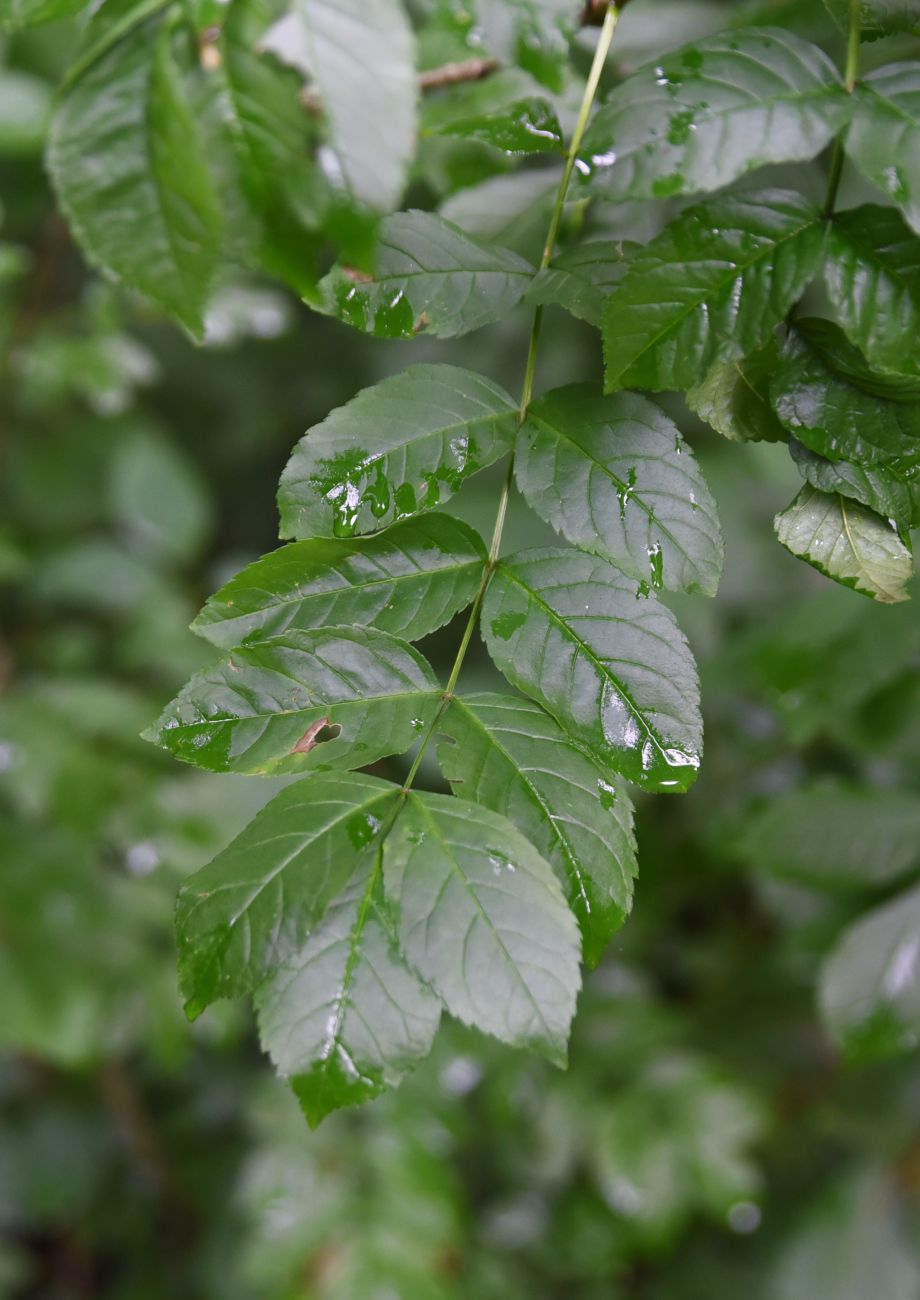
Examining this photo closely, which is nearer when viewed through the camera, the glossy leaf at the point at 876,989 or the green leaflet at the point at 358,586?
the green leaflet at the point at 358,586

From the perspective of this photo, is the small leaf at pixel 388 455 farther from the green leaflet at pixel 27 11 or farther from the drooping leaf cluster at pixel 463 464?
the green leaflet at pixel 27 11

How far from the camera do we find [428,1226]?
63.6 inches

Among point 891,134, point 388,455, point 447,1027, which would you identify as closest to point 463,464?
point 388,455

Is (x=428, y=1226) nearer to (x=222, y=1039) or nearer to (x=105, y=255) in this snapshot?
(x=222, y=1039)

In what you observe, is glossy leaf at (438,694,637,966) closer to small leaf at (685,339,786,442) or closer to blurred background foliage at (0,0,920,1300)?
small leaf at (685,339,786,442)

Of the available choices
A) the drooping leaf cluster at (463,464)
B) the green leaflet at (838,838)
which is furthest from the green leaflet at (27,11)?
the green leaflet at (838,838)

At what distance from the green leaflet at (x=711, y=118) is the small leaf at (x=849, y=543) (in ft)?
0.55

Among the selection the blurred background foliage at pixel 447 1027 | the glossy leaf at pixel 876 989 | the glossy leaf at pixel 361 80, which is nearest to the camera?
the glossy leaf at pixel 361 80

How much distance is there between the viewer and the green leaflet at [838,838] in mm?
1162

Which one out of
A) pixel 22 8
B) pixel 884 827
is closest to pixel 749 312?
pixel 22 8

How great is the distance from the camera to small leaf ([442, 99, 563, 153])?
0.62m

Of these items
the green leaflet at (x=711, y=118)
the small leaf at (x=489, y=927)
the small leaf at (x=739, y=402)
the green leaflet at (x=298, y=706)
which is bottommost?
the small leaf at (x=489, y=927)

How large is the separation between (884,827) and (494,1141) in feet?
3.68

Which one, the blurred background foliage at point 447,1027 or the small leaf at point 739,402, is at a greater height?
the small leaf at point 739,402
